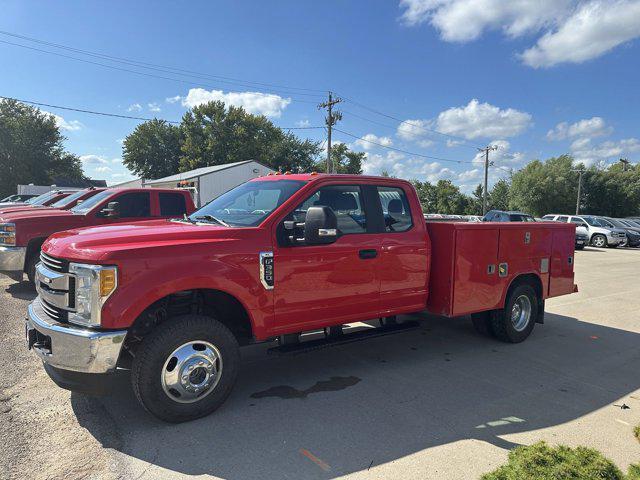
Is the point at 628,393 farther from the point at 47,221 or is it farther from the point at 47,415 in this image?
the point at 47,221

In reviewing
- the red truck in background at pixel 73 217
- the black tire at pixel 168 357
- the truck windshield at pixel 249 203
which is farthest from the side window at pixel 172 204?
the black tire at pixel 168 357

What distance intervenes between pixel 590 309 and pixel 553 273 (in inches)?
115

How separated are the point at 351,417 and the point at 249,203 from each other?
2.24m

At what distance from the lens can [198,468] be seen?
118 inches

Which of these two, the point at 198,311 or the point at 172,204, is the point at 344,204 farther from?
the point at 172,204

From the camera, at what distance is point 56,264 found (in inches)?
140

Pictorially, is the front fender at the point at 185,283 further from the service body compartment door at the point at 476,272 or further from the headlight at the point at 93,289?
the service body compartment door at the point at 476,272

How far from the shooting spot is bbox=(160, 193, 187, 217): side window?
9438mm

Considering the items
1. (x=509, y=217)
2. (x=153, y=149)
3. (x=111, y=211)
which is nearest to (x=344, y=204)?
(x=111, y=211)

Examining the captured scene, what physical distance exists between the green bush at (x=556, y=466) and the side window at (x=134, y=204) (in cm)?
819

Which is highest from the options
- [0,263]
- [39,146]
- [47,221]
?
[39,146]

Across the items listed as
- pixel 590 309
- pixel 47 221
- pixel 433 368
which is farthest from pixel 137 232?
pixel 590 309

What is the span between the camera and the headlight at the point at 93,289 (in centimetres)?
321

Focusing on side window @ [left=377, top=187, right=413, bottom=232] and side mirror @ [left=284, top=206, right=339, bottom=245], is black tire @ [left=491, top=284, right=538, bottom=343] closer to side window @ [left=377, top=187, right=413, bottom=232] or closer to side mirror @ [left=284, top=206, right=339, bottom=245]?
side window @ [left=377, top=187, right=413, bottom=232]
